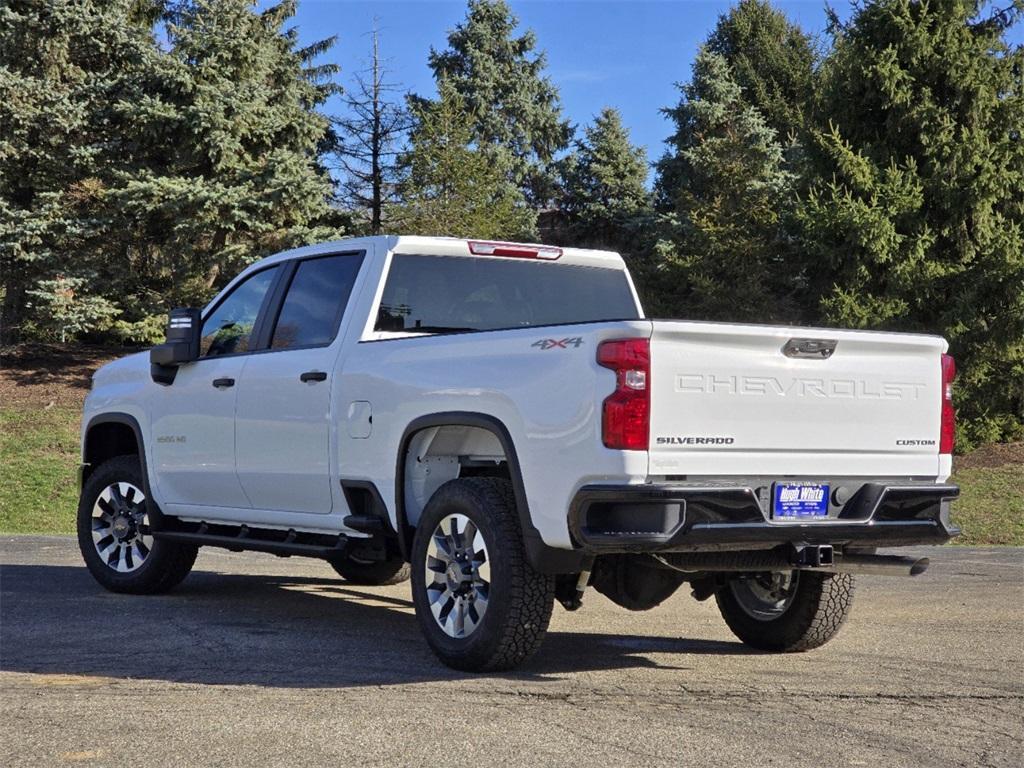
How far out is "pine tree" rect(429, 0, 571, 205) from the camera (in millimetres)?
49156

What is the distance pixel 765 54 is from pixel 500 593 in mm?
45844

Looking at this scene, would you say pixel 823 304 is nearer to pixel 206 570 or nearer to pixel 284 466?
pixel 206 570

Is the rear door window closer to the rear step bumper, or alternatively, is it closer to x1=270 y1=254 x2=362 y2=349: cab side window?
x1=270 y1=254 x2=362 y2=349: cab side window

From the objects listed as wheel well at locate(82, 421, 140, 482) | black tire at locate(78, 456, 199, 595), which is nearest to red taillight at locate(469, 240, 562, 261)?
black tire at locate(78, 456, 199, 595)

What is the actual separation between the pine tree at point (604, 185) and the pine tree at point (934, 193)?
13115mm

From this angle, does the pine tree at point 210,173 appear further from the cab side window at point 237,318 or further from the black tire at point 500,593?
the black tire at point 500,593

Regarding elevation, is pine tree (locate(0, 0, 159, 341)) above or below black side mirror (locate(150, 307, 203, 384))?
above

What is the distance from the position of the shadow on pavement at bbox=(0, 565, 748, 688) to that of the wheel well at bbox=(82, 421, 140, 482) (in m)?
0.90

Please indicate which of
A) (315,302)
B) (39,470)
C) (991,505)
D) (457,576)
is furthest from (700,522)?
(39,470)

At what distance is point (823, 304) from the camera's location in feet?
77.3

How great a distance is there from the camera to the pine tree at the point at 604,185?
38312 millimetres

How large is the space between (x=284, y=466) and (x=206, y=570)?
156 inches

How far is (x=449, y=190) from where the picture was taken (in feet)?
90.8

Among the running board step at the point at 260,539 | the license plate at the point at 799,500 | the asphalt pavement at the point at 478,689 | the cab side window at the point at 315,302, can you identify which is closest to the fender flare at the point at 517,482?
the asphalt pavement at the point at 478,689
